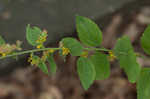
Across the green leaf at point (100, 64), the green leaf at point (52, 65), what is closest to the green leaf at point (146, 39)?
the green leaf at point (100, 64)

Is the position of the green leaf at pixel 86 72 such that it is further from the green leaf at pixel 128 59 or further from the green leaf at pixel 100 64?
the green leaf at pixel 128 59

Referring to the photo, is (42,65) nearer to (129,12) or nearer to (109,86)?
(109,86)

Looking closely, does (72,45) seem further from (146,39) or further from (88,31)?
(146,39)

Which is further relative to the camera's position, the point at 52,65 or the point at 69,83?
the point at 69,83

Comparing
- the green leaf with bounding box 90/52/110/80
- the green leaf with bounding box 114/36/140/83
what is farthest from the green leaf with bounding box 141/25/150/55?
the green leaf with bounding box 90/52/110/80

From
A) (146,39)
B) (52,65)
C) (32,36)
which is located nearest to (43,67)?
(52,65)

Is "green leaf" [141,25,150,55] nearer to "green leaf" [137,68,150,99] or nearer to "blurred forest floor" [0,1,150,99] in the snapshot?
"green leaf" [137,68,150,99]
